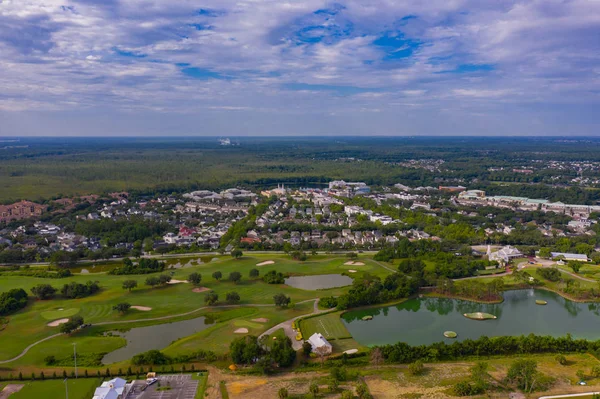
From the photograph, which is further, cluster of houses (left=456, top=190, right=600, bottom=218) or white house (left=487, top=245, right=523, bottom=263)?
cluster of houses (left=456, top=190, right=600, bottom=218)

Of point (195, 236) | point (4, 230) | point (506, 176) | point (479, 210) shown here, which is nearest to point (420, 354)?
point (195, 236)

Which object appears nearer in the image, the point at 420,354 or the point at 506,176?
the point at 420,354

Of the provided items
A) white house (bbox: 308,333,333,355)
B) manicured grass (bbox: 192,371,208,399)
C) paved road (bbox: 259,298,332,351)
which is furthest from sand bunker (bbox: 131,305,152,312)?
white house (bbox: 308,333,333,355)

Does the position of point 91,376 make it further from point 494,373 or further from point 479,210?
point 479,210

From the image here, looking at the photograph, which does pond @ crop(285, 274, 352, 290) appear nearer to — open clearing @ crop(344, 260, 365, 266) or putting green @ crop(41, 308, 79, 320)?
open clearing @ crop(344, 260, 365, 266)

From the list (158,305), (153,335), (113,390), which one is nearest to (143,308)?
(158,305)
